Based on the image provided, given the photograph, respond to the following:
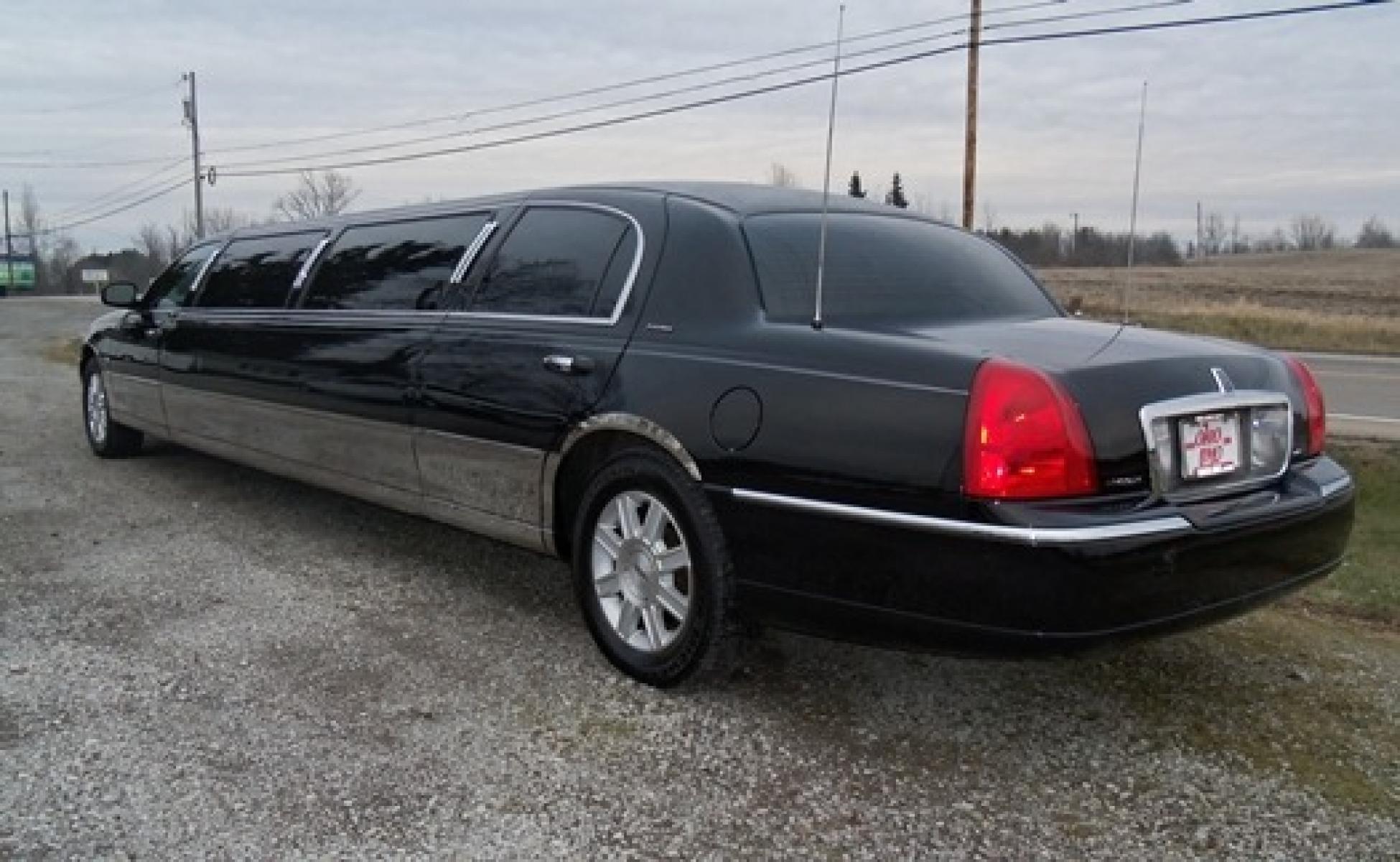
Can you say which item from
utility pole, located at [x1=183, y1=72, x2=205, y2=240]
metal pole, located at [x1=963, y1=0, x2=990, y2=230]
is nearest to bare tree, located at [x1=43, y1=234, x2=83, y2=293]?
utility pole, located at [x1=183, y1=72, x2=205, y2=240]

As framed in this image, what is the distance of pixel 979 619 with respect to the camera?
2.73m

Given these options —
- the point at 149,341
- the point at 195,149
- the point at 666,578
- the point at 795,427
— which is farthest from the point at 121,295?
the point at 195,149

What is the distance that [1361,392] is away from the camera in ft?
47.4

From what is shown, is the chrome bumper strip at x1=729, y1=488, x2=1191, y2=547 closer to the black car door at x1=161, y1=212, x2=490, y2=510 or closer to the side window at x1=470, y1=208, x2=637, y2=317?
the side window at x1=470, y1=208, x2=637, y2=317

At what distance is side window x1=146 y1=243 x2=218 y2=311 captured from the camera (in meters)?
6.36

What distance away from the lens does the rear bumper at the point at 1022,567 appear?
2643 millimetres

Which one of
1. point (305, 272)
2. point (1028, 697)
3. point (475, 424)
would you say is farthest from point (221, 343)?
point (1028, 697)

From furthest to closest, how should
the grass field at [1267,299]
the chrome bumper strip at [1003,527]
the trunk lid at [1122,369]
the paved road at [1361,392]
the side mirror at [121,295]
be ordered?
the grass field at [1267,299] → the paved road at [1361,392] → the side mirror at [121,295] → the trunk lid at [1122,369] → the chrome bumper strip at [1003,527]

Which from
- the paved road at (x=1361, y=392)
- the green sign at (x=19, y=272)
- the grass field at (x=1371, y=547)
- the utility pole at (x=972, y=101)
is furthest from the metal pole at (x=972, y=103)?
the green sign at (x=19, y=272)

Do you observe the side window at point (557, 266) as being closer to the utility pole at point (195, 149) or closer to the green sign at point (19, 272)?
the utility pole at point (195, 149)

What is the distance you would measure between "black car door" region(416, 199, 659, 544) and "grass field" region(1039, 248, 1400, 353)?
1983 millimetres

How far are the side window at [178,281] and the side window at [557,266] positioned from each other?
9.54 ft

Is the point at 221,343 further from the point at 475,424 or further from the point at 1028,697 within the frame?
the point at 1028,697

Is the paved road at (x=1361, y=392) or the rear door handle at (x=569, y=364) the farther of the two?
the paved road at (x=1361, y=392)
